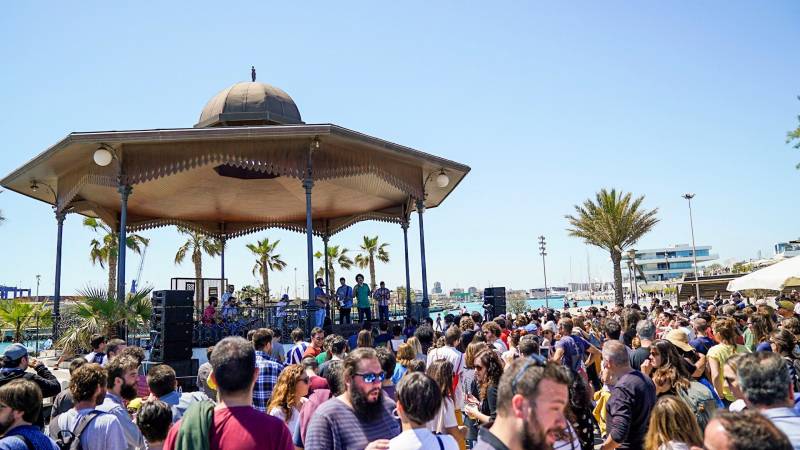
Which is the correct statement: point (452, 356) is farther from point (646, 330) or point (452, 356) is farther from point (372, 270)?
point (372, 270)

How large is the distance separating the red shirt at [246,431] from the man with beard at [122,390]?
1.37 m

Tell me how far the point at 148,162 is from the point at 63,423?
1003 centimetres

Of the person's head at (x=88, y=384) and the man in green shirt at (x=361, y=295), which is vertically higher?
the man in green shirt at (x=361, y=295)

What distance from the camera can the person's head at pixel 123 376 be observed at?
4.53 metres

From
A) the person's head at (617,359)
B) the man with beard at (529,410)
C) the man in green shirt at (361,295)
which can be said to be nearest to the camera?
the man with beard at (529,410)

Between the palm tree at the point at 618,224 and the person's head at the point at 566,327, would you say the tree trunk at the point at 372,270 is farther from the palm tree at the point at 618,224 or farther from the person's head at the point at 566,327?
the person's head at the point at 566,327

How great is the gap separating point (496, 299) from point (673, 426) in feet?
43.3

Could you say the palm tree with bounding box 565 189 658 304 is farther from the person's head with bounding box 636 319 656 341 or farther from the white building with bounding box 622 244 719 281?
→ the white building with bounding box 622 244 719 281

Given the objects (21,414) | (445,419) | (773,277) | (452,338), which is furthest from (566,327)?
(773,277)

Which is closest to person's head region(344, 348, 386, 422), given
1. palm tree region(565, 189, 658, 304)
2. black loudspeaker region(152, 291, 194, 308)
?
black loudspeaker region(152, 291, 194, 308)

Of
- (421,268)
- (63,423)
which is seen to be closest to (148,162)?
(421,268)

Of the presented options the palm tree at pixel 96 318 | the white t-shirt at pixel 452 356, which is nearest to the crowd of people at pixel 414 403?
the white t-shirt at pixel 452 356

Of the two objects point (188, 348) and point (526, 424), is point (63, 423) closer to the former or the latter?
point (526, 424)

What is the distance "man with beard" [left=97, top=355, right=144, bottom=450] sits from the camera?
3.90m
